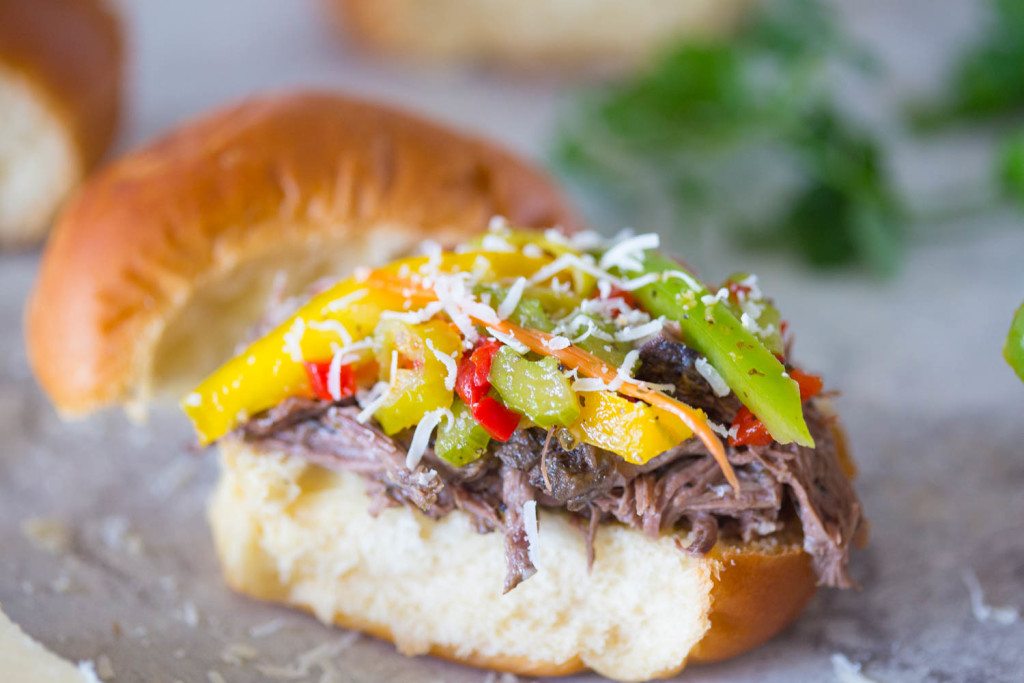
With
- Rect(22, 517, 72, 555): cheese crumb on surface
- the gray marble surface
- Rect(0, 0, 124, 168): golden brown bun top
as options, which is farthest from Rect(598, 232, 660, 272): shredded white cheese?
Rect(0, 0, 124, 168): golden brown bun top

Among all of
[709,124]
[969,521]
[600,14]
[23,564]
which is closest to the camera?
[23,564]

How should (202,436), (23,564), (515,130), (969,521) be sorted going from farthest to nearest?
(515,130) → (969,521) → (23,564) → (202,436)

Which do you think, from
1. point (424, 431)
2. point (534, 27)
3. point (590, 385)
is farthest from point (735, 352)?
point (534, 27)

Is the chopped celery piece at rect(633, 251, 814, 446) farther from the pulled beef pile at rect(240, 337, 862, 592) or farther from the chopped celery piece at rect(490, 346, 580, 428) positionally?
the chopped celery piece at rect(490, 346, 580, 428)

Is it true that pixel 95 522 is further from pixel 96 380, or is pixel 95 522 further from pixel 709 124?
pixel 709 124

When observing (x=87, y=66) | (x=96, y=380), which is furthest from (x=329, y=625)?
(x=87, y=66)

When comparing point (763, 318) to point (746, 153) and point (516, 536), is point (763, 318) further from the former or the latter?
point (746, 153)

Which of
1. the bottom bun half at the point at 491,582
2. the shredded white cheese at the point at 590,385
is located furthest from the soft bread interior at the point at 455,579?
the shredded white cheese at the point at 590,385

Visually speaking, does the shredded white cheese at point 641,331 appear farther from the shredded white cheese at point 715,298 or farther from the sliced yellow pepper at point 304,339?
the sliced yellow pepper at point 304,339
